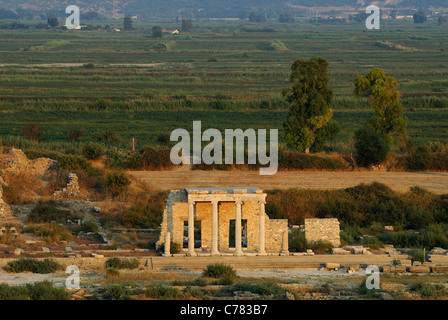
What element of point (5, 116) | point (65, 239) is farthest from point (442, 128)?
point (65, 239)

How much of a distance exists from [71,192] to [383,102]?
17230 millimetres

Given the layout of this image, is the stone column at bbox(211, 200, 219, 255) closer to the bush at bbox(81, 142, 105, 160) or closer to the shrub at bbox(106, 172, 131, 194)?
the shrub at bbox(106, 172, 131, 194)

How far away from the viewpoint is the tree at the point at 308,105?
47625 millimetres

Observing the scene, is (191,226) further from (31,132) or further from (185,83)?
(185,83)

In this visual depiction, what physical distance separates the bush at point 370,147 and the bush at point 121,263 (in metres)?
20.4

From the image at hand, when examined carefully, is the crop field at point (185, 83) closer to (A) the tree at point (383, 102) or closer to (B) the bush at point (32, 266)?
(A) the tree at point (383, 102)

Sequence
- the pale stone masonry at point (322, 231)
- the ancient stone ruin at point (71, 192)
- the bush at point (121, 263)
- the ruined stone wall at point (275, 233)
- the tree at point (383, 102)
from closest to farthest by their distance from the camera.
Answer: the bush at point (121, 263)
the ruined stone wall at point (275, 233)
the pale stone masonry at point (322, 231)
the ancient stone ruin at point (71, 192)
the tree at point (383, 102)

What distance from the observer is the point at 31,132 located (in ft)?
186

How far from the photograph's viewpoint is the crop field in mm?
65500

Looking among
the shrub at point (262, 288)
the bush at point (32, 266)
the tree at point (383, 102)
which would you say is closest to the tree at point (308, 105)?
the tree at point (383, 102)

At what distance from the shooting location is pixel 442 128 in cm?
6328

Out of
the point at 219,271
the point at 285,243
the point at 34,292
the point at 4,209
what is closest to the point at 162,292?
the point at 34,292
